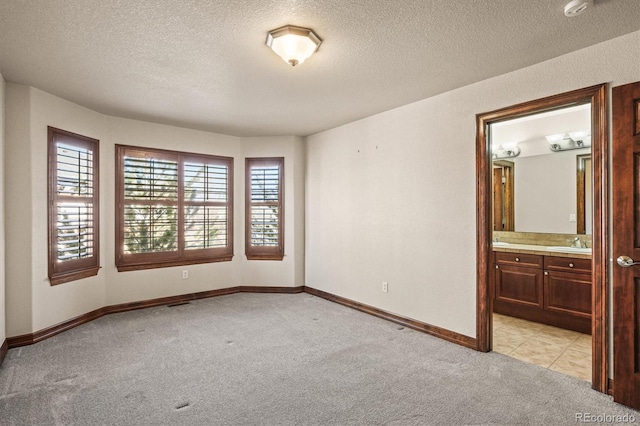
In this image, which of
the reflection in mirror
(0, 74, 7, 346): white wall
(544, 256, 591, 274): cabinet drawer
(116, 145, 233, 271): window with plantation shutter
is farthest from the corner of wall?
the reflection in mirror

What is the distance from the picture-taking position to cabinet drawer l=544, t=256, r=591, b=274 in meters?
3.71

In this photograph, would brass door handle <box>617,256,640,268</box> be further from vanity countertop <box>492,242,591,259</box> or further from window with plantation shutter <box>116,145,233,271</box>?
window with plantation shutter <box>116,145,233,271</box>

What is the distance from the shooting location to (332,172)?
17.0 ft

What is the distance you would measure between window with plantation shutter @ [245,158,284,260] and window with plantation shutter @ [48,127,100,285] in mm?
2135

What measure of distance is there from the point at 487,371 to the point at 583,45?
267 cm

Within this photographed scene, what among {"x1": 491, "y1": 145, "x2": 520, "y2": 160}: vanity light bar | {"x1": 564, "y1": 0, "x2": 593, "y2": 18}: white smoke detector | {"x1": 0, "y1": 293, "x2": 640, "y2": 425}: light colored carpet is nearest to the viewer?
{"x1": 564, "y1": 0, "x2": 593, "y2": 18}: white smoke detector

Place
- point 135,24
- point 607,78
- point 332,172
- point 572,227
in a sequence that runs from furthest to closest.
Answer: point 332,172 → point 572,227 → point 607,78 → point 135,24

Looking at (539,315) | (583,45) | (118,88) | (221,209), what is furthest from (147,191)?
(539,315)

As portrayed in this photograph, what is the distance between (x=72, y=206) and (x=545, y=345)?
537cm

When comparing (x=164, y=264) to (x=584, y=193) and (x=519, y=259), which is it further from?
(x=584, y=193)

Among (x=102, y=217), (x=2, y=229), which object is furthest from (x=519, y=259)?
(x=2, y=229)

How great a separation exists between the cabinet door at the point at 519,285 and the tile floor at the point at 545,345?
28cm

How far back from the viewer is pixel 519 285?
168 inches

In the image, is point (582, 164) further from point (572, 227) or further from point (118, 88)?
point (118, 88)
